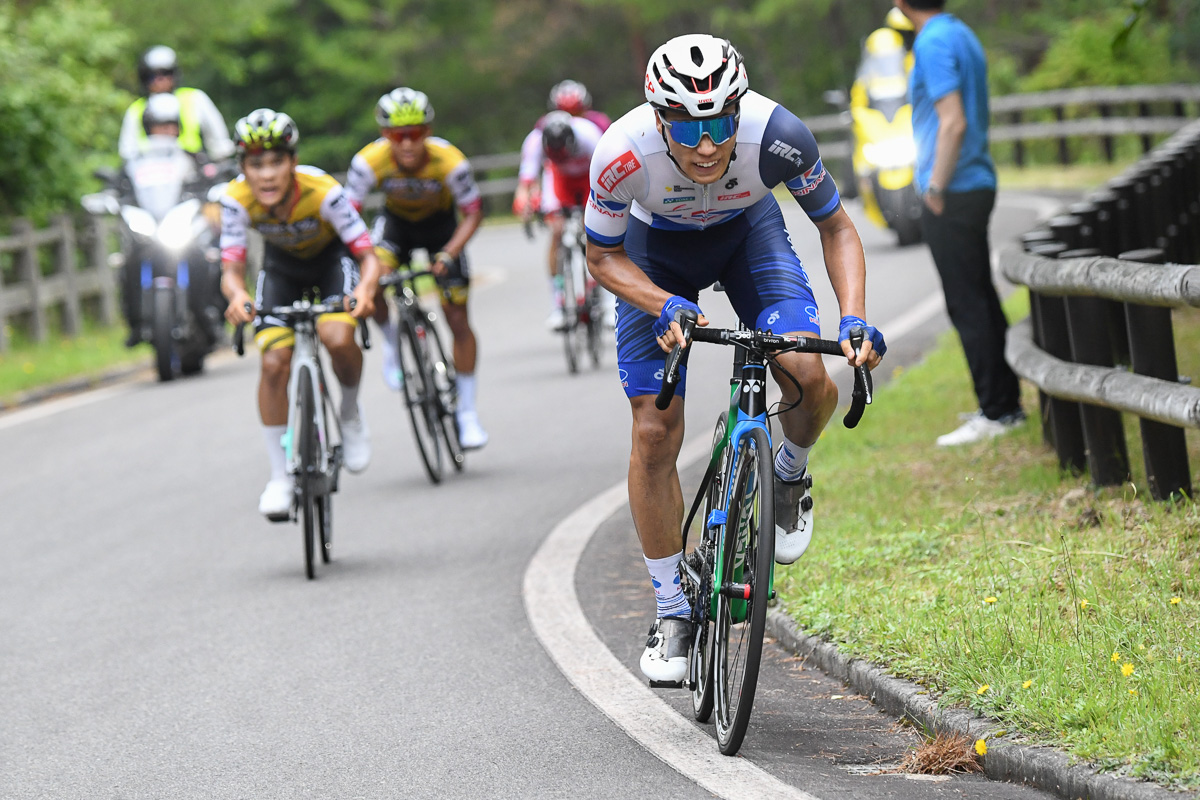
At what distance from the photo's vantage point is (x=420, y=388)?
10.2 m

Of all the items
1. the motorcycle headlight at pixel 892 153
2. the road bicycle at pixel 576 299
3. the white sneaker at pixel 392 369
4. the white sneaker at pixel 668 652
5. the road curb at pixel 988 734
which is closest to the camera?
the road curb at pixel 988 734

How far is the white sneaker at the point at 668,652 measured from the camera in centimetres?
539

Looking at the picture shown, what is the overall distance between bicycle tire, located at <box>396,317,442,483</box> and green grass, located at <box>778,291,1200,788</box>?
2440 mm

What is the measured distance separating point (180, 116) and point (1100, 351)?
434 inches

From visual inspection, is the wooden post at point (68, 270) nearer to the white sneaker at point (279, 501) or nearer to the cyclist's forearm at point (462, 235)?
the cyclist's forearm at point (462, 235)

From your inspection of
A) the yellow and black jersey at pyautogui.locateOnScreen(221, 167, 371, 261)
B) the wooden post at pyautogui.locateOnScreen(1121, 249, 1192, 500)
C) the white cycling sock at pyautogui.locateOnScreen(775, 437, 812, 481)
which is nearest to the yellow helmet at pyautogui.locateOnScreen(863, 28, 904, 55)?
the yellow and black jersey at pyautogui.locateOnScreen(221, 167, 371, 261)

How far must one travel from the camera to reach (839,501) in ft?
26.2

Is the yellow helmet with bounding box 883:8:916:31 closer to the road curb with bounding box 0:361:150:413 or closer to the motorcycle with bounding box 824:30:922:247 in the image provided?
the motorcycle with bounding box 824:30:922:247

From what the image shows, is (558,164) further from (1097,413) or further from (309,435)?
(1097,413)

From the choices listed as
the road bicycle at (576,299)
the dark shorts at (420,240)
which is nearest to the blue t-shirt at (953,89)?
the dark shorts at (420,240)

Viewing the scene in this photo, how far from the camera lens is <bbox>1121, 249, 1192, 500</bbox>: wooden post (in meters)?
6.76

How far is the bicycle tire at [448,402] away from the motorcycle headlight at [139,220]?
20.0ft

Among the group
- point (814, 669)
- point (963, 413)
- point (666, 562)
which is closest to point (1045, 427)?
point (963, 413)

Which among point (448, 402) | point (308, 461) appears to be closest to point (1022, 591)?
point (308, 461)
